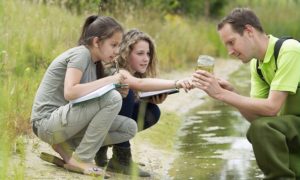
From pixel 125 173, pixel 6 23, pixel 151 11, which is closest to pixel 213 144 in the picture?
pixel 125 173

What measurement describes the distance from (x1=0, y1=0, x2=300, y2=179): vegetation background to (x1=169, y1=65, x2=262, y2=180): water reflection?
4.47 ft

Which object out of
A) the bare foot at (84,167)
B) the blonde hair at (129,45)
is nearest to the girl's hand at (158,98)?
the blonde hair at (129,45)

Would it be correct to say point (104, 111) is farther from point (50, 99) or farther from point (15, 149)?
point (15, 149)

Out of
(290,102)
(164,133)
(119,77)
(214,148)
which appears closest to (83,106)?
(119,77)

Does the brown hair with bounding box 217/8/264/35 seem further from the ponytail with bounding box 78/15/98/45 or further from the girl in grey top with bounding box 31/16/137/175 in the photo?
the ponytail with bounding box 78/15/98/45

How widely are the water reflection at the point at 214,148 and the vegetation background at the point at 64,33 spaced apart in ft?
4.47

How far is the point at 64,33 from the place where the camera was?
9312mm

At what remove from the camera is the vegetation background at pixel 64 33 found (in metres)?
6.04

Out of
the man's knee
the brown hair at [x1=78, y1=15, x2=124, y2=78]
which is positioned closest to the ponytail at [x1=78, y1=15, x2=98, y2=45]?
the brown hair at [x1=78, y1=15, x2=124, y2=78]

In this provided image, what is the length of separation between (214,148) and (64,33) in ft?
10.5

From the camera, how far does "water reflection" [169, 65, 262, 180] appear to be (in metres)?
5.83

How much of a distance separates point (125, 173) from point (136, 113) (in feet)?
1.51

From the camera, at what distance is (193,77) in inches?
192

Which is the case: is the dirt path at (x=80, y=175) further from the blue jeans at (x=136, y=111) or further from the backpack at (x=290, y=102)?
the backpack at (x=290, y=102)
